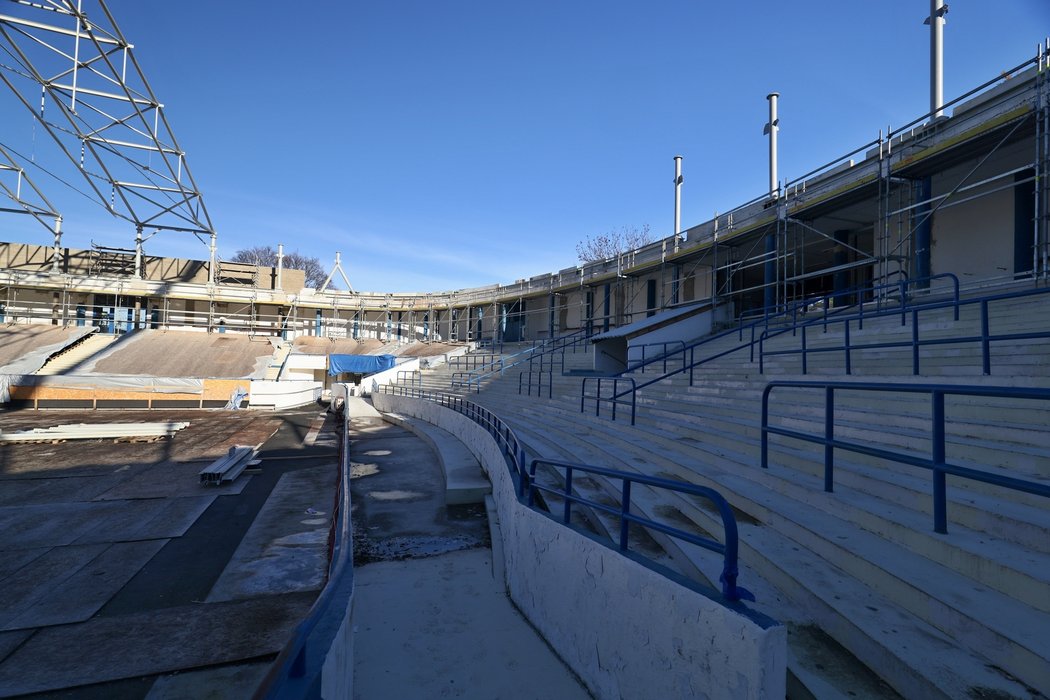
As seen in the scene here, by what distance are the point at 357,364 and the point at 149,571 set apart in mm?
26983

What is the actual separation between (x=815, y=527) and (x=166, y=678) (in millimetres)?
5638

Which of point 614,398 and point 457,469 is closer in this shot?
point 614,398

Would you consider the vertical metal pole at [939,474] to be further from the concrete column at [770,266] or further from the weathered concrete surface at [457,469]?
the concrete column at [770,266]

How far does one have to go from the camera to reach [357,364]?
33.2 meters

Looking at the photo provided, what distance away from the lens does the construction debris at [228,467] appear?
37.1ft

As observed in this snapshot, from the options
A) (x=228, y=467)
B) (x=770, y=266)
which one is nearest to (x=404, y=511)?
(x=228, y=467)

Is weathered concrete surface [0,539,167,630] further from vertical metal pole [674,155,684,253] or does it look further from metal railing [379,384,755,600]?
vertical metal pole [674,155,684,253]

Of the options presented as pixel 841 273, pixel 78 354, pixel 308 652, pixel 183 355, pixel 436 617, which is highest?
pixel 841 273

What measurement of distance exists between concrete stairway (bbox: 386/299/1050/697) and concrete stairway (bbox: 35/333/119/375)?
3295cm

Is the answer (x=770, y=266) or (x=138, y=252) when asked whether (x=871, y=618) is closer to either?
(x=770, y=266)

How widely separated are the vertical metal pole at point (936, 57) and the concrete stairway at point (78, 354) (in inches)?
1541

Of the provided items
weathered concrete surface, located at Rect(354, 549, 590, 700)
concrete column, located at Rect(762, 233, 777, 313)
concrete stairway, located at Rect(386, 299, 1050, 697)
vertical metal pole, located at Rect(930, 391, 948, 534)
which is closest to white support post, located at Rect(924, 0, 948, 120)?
concrete column, located at Rect(762, 233, 777, 313)

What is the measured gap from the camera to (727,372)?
11.2 meters

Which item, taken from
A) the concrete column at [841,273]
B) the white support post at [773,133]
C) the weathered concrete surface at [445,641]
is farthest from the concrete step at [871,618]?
the white support post at [773,133]
